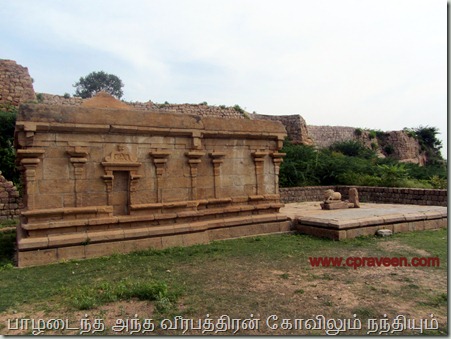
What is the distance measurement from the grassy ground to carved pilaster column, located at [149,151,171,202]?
1272mm

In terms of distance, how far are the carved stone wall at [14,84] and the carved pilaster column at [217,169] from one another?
1535cm

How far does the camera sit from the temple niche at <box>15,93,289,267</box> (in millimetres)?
6500

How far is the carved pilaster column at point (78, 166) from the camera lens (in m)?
6.78

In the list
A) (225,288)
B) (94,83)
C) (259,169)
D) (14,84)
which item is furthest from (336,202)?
(94,83)

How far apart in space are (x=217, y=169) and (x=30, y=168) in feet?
12.7

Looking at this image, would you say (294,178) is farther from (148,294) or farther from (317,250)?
(148,294)

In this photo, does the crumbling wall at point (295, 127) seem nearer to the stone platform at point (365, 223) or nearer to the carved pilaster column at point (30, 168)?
the stone platform at point (365, 223)

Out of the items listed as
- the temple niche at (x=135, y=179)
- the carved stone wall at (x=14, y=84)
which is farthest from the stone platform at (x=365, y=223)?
the carved stone wall at (x=14, y=84)

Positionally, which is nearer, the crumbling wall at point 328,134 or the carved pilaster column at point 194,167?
the carved pilaster column at point 194,167

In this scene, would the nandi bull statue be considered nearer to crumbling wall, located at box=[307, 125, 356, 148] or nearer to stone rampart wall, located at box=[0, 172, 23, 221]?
stone rampart wall, located at box=[0, 172, 23, 221]

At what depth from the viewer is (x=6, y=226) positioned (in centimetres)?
1066

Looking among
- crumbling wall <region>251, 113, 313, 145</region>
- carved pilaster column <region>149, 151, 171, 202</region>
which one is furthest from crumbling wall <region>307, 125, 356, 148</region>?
carved pilaster column <region>149, 151, 171, 202</region>

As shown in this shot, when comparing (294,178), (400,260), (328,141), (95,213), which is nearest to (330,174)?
(294,178)

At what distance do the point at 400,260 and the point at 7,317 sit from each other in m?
5.90
